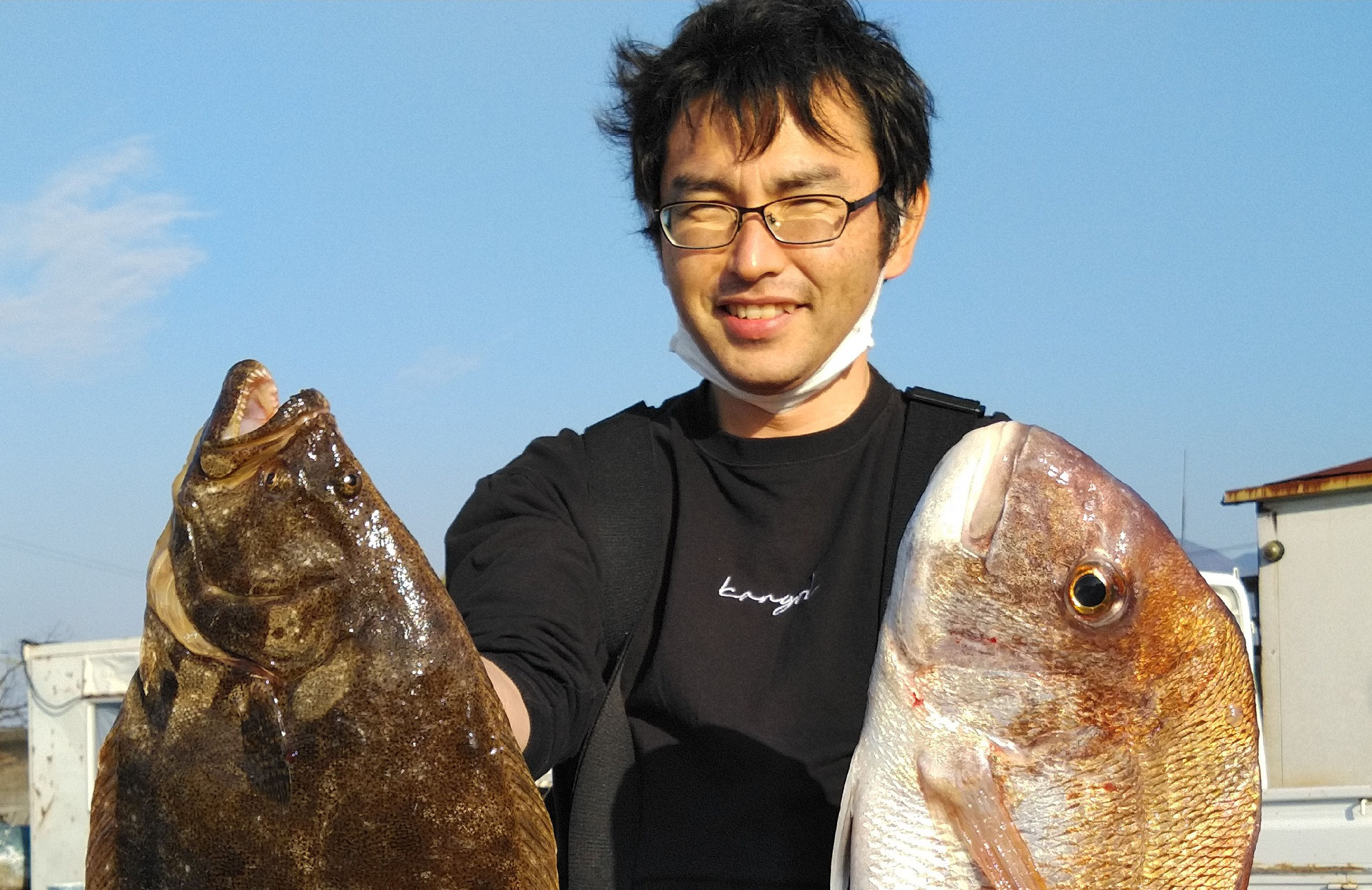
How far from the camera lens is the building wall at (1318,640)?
10.0 metres

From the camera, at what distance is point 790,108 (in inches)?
130

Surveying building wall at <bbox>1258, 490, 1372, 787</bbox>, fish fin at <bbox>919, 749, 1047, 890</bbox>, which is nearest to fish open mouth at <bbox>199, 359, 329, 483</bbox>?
fish fin at <bbox>919, 749, 1047, 890</bbox>

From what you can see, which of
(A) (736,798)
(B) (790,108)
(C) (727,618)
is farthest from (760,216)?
(A) (736,798)

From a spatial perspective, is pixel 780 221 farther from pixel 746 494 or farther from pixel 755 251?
pixel 746 494

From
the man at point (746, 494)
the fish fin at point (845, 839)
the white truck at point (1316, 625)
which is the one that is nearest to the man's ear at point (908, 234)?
the man at point (746, 494)

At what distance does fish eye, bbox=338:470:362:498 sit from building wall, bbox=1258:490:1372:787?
10156 mm

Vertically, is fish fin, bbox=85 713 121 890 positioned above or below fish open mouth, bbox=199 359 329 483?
below

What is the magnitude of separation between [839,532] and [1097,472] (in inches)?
39.9

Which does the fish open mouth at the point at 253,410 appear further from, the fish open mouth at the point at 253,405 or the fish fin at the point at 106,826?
the fish fin at the point at 106,826

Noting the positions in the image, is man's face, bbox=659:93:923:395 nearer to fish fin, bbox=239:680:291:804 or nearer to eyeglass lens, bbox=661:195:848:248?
eyeglass lens, bbox=661:195:848:248

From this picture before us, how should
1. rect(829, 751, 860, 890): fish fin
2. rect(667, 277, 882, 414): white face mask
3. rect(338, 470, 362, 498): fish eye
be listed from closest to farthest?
rect(338, 470, 362, 498): fish eye → rect(829, 751, 860, 890): fish fin → rect(667, 277, 882, 414): white face mask

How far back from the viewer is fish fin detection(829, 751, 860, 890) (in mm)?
2270

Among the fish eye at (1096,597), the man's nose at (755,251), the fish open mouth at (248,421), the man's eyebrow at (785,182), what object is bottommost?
the fish eye at (1096,597)

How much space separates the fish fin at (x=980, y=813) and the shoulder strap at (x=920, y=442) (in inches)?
34.6
